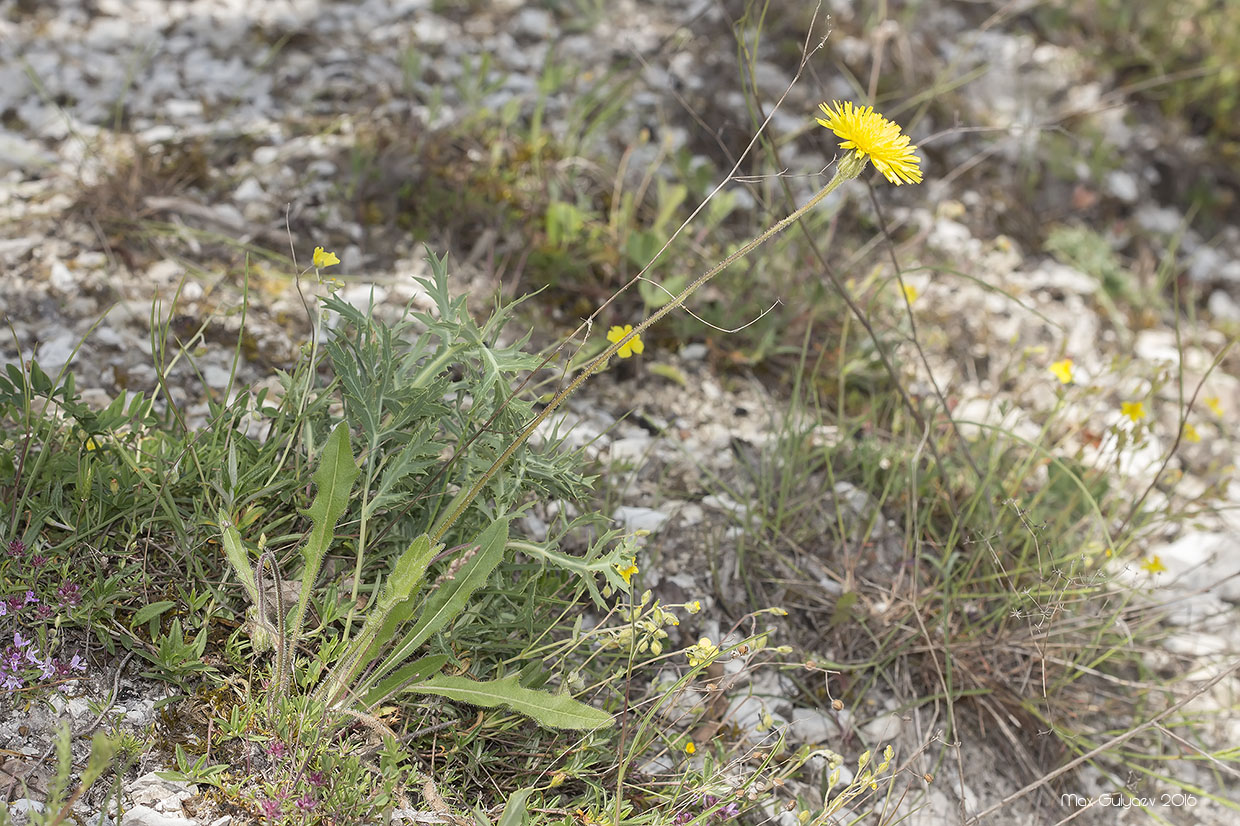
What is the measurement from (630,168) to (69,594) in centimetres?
246

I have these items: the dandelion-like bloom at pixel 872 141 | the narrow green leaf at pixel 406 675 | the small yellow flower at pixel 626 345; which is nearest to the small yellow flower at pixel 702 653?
the narrow green leaf at pixel 406 675

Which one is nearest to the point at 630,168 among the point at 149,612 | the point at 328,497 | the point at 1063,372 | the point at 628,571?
the point at 1063,372

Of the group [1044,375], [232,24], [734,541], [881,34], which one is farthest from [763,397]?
[232,24]

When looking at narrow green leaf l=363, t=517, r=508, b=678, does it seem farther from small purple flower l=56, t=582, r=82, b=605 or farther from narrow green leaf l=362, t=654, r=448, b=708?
small purple flower l=56, t=582, r=82, b=605

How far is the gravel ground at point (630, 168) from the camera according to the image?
2.70 m

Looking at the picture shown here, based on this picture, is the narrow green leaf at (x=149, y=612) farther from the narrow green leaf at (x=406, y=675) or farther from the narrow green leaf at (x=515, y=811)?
the narrow green leaf at (x=515, y=811)

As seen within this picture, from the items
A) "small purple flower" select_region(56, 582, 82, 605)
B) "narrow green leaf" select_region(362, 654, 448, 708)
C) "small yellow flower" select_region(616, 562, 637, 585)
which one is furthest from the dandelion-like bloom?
"small purple flower" select_region(56, 582, 82, 605)

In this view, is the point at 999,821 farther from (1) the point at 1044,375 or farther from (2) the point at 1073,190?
(2) the point at 1073,190

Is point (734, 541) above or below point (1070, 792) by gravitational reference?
above

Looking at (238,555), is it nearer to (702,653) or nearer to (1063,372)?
(702,653)

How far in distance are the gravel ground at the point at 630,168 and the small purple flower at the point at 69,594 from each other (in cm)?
16

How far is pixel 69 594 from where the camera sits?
185 centimetres

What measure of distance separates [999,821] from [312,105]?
331cm

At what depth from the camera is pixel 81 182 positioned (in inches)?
119
